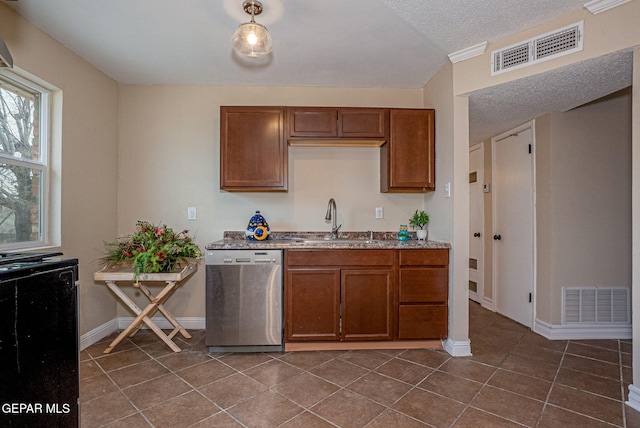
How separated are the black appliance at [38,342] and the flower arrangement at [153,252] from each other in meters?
1.05

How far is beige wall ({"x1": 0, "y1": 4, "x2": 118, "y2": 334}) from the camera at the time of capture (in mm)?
2184

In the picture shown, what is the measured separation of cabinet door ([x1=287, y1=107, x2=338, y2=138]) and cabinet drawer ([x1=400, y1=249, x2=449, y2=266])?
1318 millimetres

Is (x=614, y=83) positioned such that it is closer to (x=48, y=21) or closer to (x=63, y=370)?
(x=63, y=370)

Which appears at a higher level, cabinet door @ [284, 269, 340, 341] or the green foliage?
the green foliage

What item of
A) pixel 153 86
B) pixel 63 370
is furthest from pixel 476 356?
pixel 153 86

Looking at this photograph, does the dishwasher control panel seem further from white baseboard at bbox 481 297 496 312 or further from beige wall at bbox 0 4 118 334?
white baseboard at bbox 481 297 496 312

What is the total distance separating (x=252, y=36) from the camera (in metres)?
1.89

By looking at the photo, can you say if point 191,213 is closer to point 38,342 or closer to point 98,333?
point 98,333

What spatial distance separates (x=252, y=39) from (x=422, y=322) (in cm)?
246

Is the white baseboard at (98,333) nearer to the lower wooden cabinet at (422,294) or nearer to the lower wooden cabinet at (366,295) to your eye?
the lower wooden cabinet at (366,295)

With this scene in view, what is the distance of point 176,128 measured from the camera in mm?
3098

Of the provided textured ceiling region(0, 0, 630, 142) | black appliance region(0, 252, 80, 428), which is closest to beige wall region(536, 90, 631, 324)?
textured ceiling region(0, 0, 630, 142)

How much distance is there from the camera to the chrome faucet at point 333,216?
3.02 m

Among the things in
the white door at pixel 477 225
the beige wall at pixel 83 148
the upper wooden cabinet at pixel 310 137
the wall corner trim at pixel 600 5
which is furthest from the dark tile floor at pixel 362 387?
the wall corner trim at pixel 600 5
